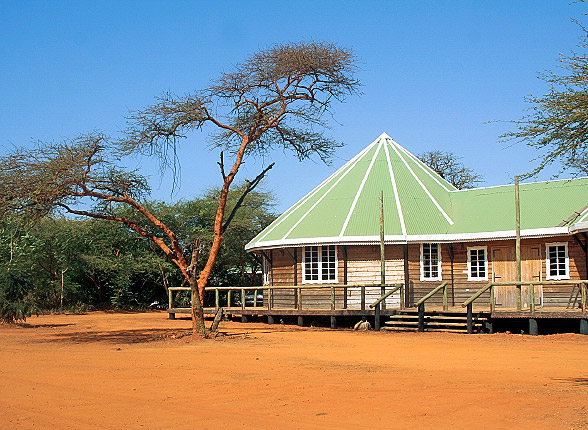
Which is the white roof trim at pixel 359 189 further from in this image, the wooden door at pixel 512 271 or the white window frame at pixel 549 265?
the white window frame at pixel 549 265

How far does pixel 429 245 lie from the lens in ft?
85.9

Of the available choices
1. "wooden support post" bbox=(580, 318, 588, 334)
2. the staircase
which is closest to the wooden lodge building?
the staircase

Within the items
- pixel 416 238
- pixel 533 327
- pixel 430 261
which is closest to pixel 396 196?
pixel 416 238

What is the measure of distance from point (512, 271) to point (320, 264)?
695 cm

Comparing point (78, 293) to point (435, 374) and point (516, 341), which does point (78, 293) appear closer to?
point (516, 341)

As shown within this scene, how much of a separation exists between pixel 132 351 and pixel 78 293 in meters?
24.2

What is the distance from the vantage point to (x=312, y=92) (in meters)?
21.1

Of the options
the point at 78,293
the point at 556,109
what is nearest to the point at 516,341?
the point at 556,109

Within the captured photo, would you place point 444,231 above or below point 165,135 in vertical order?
below

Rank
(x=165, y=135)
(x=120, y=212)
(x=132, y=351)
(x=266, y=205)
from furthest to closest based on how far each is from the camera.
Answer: (x=266, y=205)
(x=120, y=212)
(x=165, y=135)
(x=132, y=351)

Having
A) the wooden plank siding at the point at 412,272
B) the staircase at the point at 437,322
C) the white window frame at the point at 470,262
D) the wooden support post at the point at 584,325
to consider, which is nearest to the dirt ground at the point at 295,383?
the wooden support post at the point at 584,325

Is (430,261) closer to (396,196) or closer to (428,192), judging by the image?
(396,196)

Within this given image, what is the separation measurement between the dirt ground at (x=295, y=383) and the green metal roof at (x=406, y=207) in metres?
7.04

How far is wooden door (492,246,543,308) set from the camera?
962 inches
